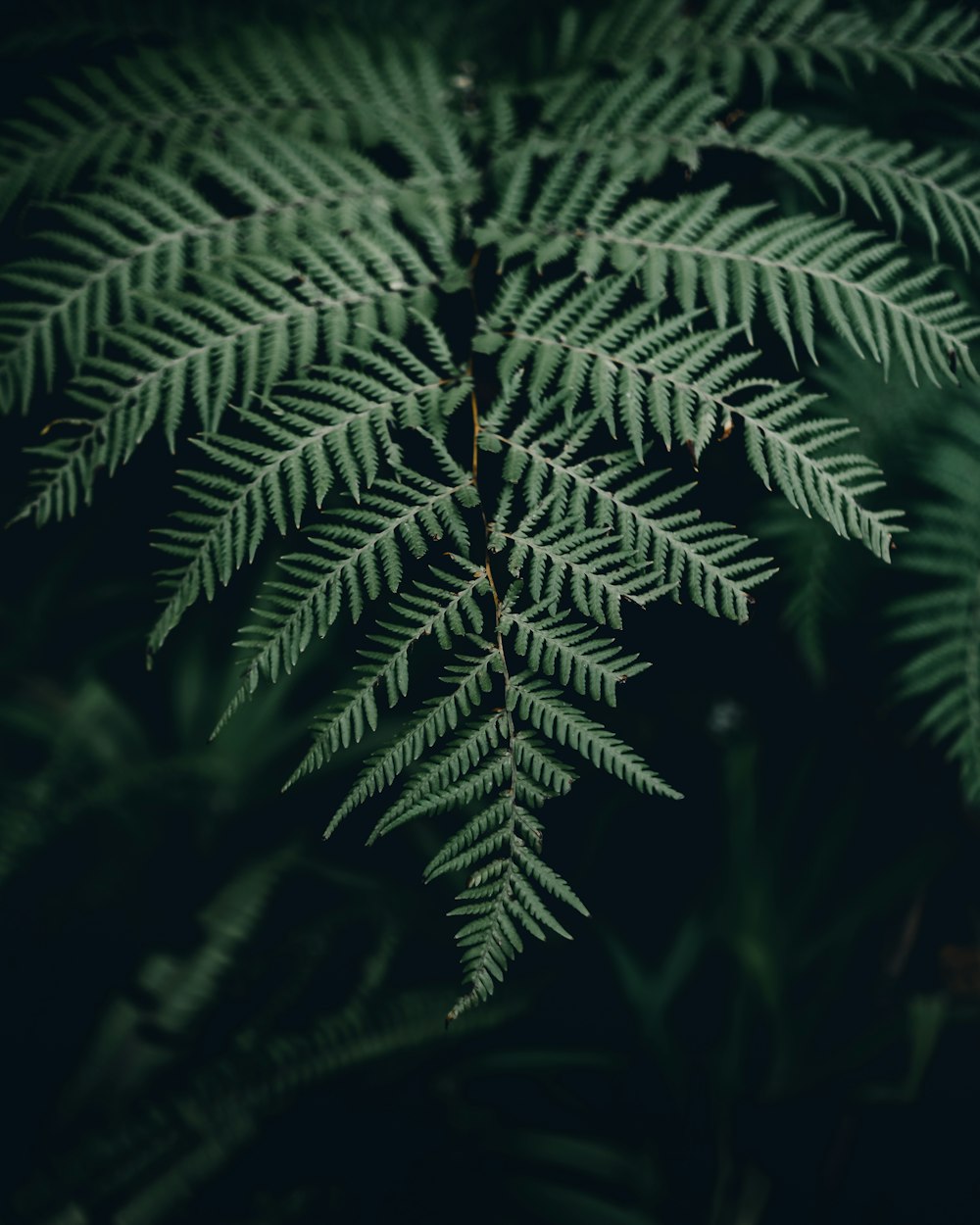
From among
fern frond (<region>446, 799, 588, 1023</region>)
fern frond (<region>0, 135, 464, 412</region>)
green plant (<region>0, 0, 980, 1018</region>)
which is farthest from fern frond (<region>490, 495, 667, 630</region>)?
fern frond (<region>0, 135, 464, 412</region>)

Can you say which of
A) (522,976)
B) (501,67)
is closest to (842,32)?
(501,67)

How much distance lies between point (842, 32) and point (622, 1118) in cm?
179

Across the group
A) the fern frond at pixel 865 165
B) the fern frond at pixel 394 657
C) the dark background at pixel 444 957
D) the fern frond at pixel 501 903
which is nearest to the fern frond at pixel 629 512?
the fern frond at pixel 394 657

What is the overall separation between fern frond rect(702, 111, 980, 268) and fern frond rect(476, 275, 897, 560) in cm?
23

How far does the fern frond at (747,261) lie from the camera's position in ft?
2.86

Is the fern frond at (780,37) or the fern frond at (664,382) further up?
the fern frond at (780,37)

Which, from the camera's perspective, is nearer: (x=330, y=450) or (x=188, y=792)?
(x=330, y=450)

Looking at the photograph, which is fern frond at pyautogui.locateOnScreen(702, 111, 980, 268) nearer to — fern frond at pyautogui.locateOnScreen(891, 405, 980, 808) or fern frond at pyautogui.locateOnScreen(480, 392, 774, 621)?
fern frond at pyautogui.locateOnScreen(891, 405, 980, 808)

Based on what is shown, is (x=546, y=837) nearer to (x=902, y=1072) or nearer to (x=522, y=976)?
(x=522, y=976)

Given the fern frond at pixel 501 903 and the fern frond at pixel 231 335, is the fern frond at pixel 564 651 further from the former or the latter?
the fern frond at pixel 231 335

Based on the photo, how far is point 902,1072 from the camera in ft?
6.07

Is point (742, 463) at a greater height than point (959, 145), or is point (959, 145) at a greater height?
point (959, 145)

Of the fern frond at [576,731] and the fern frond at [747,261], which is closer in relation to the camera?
the fern frond at [576,731]

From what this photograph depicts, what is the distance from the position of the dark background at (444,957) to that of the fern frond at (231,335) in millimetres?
470
